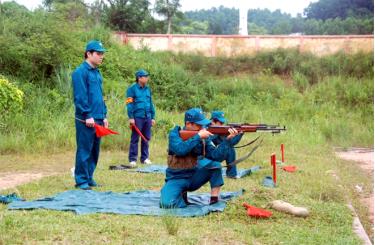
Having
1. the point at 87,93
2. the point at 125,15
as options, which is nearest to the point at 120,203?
the point at 87,93

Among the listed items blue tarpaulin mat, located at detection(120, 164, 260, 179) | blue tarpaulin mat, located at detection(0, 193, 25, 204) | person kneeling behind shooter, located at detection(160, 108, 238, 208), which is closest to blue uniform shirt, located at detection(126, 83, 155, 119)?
Answer: blue tarpaulin mat, located at detection(120, 164, 260, 179)

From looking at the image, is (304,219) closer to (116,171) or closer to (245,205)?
(245,205)

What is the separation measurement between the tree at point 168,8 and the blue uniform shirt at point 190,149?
28.3 m

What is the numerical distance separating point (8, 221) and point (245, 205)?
94.7 inches

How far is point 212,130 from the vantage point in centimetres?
677

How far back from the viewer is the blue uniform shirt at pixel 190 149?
658cm

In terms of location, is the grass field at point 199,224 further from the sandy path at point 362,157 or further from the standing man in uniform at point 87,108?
the sandy path at point 362,157

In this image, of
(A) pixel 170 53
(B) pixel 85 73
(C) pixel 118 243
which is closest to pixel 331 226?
(C) pixel 118 243

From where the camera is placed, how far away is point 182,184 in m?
6.81

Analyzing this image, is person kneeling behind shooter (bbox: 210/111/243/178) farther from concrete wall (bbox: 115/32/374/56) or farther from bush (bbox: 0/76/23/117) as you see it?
concrete wall (bbox: 115/32/374/56)

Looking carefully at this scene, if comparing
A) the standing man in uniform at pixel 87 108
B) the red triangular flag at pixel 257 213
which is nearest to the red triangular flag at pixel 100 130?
the standing man in uniform at pixel 87 108

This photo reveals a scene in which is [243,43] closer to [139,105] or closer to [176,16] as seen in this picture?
[176,16]

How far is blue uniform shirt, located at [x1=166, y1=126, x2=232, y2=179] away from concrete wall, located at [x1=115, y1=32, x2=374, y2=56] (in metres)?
20.9

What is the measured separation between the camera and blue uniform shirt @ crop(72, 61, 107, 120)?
7.81m
